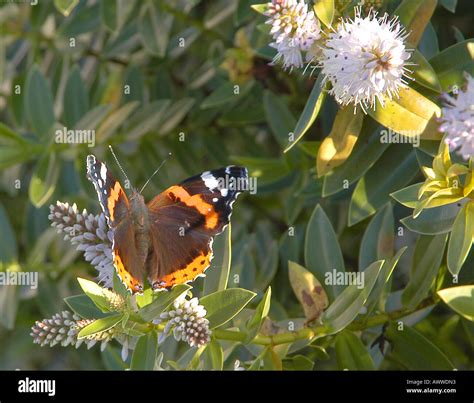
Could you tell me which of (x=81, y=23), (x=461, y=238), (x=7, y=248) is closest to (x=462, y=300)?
(x=461, y=238)

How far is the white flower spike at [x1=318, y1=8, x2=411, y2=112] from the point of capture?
54.6 inches

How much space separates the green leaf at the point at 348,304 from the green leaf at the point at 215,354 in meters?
0.22

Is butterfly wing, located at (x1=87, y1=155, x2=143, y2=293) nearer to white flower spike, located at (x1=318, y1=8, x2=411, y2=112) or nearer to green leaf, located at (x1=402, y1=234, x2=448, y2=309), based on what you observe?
white flower spike, located at (x1=318, y1=8, x2=411, y2=112)

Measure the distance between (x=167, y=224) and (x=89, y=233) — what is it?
0.71ft

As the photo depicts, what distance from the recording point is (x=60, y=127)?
2080 millimetres

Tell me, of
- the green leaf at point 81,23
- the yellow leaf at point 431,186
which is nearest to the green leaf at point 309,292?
the yellow leaf at point 431,186

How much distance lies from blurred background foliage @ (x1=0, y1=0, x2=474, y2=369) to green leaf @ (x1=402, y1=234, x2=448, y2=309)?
0.04 m

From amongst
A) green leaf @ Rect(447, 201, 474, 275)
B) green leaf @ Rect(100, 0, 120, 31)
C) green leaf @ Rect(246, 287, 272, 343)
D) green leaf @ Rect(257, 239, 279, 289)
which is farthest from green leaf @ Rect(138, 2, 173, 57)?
green leaf @ Rect(447, 201, 474, 275)

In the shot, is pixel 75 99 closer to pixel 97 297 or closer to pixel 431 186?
pixel 97 297

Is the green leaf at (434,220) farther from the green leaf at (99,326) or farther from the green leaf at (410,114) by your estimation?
the green leaf at (99,326)

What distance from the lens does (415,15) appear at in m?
1.53

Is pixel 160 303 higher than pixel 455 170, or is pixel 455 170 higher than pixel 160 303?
pixel 455 170

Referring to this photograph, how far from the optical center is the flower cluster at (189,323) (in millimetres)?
1371
